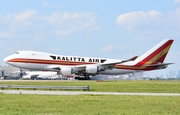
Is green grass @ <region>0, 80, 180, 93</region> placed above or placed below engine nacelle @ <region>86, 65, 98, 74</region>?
below

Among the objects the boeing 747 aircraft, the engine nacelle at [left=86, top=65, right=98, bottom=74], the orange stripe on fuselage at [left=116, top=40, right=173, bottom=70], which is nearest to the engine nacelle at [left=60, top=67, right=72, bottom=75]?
the boeing 747 aircraft

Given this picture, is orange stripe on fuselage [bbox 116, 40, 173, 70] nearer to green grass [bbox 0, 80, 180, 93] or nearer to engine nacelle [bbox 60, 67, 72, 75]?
engine nacelle [bbox 60, 67, 72, 75]

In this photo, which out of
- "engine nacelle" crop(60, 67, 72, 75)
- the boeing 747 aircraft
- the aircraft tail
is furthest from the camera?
the aircraft tail

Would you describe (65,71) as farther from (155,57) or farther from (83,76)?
(155,57)

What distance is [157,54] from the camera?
7194 cm

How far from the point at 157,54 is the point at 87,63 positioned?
13985 mm

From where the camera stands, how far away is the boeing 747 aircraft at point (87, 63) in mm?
64375

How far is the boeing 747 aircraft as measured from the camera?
64.4 meters

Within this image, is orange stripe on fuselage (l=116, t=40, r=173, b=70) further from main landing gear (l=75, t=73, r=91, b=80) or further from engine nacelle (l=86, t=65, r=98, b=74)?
engine nacelle (l=86, t=65, r=98, b=74)

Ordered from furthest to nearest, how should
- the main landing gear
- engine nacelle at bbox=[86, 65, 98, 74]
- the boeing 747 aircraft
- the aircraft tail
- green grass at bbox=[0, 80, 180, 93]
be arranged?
the aircraft tail
the main landing gear
engine nacelle at bbox=[86, 65, 98, 74]
the boeing 747 aircraft
green grass at bbox=[0, 80, 180, 93]

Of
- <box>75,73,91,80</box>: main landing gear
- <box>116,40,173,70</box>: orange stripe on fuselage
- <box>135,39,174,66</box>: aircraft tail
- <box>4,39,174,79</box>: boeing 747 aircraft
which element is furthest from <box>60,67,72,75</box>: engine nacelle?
<box>135,39,174,66</box>: aircraft tail

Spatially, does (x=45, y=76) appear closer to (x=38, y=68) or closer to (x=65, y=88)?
(x=38, y=68)

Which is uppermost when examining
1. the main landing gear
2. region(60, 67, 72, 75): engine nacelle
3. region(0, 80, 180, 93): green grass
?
region(60, 67, 72, 75): engine nacelle

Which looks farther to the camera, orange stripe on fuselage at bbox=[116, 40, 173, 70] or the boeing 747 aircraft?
orange stripe on fuselage at bbox=[116, 40, 173, 70]
